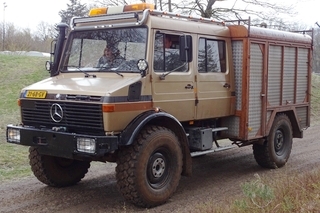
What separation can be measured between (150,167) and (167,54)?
174cm

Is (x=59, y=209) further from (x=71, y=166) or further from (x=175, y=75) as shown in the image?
(x=175, y=75)

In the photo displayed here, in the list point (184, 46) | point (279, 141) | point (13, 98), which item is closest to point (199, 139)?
point (184, 46)

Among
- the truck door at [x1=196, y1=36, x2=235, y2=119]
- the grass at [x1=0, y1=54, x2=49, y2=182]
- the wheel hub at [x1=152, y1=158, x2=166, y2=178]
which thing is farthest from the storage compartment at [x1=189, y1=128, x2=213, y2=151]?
the grass at [x1=0, y1=54, x2=49, y2=182]

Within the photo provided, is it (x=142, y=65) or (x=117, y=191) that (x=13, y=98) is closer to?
(x=117, y=191)

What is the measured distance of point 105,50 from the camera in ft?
23.6

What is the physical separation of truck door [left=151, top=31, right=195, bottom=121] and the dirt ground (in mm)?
1282

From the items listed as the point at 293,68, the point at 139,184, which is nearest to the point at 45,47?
the point at 293,68

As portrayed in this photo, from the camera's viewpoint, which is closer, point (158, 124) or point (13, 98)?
point (158, 124)

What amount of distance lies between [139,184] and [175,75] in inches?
71.7

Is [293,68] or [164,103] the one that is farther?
[293,68]

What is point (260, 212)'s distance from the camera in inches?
186

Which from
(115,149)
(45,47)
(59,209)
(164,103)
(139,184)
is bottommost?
(59,209)

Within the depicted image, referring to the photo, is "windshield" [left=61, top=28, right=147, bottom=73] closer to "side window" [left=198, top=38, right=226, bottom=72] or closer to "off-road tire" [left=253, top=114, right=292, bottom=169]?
"side window" [left=198, top=38, right=226, bottom=72]

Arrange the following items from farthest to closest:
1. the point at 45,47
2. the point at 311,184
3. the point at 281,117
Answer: the point at 45,47 → the point at 281,117 → the point at 311,184
